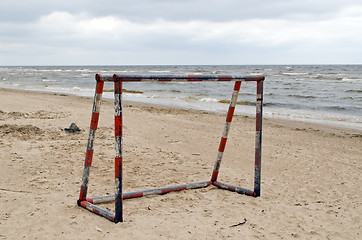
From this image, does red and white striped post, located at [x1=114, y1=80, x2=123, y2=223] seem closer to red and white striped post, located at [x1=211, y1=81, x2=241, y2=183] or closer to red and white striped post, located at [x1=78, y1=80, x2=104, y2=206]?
red and white striped post, located at [x1=78, y1=80, x2=104, y2=206]

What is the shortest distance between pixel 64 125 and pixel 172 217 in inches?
192

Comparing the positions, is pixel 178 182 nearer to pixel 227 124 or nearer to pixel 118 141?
pixel 227 124

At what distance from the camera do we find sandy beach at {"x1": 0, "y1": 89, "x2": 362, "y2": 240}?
306 cm

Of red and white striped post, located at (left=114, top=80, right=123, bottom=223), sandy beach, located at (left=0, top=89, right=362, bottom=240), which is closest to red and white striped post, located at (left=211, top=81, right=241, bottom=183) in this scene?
sandy beach, located at (left=0, top=89, right=362, bottom=240)

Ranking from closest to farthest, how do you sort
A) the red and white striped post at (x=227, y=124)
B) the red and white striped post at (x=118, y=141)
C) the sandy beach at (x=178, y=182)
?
1. the red and white striped post at (x=118, y=141)
2. the sandy beach at (x=178, y=182)
3. the red and white striped post at (x=227, y=124)

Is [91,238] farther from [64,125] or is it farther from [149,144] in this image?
[64,125]

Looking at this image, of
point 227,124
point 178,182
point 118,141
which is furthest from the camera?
point 178,182

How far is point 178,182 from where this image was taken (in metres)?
4.43

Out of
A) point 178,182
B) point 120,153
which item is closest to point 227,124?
point 178,182

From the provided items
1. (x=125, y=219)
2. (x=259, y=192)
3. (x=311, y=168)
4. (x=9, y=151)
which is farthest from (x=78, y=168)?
(x=311, y=168)

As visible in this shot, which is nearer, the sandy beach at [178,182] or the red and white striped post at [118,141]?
the red and white striped post at [118,141]

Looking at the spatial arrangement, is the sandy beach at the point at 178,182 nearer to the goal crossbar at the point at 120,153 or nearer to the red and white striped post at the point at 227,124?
the goal crossbar at the point at 120,153

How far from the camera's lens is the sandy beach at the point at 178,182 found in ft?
10.0

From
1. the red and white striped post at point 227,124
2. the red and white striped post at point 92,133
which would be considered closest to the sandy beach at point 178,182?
the red and white striped post at point 92,133
